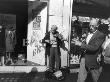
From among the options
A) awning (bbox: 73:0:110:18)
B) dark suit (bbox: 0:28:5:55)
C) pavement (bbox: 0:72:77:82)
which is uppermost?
awning (bbox: 73:0:110:18)

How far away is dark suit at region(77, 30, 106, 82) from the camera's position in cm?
596

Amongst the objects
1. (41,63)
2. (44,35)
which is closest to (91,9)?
(44,35)

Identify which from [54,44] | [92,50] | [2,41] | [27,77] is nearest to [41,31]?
[54,44]

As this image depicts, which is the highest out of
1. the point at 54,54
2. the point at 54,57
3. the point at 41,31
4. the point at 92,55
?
the point at 41,31

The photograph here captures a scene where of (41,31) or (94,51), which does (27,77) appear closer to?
(41,31)

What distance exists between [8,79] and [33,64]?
1988mm

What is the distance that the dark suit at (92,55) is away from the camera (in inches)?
235

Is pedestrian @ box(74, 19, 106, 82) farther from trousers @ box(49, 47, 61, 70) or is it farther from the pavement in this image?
trousers @ box(49, 47, 61, 70)

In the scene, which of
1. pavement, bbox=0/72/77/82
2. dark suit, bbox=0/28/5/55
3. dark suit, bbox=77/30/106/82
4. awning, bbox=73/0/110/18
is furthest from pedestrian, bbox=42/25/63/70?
dark suit, bbox=77/30/106/82

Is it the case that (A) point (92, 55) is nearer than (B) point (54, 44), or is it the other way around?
(A) point (92, 55)

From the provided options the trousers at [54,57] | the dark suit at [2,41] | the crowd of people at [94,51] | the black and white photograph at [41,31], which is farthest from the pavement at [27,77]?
the crowd of people at [94,51]

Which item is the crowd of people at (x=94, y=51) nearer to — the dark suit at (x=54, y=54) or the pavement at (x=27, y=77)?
the pavement at (x=27, y=77)

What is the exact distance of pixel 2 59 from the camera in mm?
10133

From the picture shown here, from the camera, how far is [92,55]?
6.09 m
